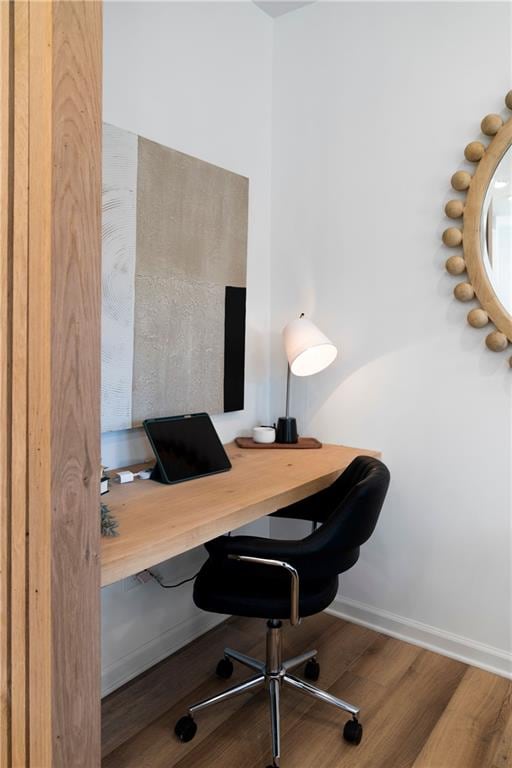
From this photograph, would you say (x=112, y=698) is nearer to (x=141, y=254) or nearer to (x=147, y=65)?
(x=141, y=254)

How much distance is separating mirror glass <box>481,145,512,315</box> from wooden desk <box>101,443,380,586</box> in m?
0.87

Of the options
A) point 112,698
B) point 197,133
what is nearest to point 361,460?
point 112,698

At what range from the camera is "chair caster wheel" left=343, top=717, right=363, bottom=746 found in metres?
1.69

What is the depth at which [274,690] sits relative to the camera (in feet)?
5.68

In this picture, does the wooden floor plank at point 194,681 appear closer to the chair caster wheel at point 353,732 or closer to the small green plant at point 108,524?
the chair caster wheel at point 353,732

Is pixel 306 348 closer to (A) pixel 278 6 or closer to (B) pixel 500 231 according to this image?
(B) pixel 500 231

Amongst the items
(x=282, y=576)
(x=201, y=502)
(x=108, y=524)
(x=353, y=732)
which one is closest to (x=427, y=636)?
(x=353, y=732)

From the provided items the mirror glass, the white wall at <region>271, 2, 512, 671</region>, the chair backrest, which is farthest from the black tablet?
the mirror glass

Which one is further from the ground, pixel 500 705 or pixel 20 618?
pixel 20 618

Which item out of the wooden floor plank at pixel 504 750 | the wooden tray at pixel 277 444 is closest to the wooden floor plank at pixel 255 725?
the wooden floor plank at pixel 504 750

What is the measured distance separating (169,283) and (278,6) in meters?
1.48

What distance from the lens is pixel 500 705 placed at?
1.89m

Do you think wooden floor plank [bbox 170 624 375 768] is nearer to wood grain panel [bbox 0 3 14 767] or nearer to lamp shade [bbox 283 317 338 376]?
wood grain panel [bbox 0 3 14 767]

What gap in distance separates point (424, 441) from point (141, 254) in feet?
4.38
